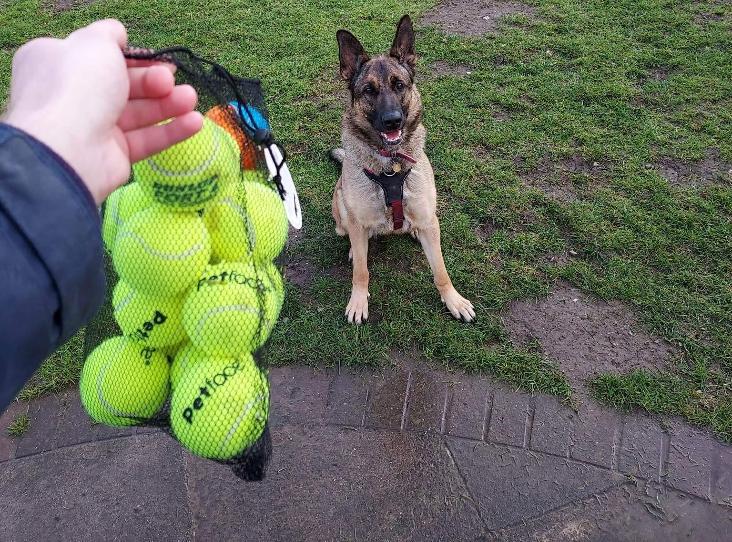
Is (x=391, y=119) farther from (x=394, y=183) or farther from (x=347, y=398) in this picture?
(x=347, y=398)

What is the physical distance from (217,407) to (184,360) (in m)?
0.25

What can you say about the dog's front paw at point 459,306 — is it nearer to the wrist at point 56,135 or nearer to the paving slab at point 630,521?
the paving slab at point 630,521

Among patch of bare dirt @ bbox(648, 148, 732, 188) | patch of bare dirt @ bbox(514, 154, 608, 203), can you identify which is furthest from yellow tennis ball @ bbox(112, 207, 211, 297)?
patch of bare dirt @ bbox(648, 148, 732, 188)

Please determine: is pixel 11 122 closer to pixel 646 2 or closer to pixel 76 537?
pixel 76 537

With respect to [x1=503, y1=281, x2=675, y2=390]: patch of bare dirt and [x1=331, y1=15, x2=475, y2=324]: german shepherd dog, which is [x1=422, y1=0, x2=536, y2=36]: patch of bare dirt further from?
[x1=503, y1=281, x2=675, y2=390]: patch of bare dirt

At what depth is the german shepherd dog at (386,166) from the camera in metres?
3.61

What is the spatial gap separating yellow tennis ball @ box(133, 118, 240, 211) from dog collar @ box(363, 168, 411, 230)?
1.97 m

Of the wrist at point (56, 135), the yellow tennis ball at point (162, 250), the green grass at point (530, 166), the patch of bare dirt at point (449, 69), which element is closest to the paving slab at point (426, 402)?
the green grass at point (530, 166)

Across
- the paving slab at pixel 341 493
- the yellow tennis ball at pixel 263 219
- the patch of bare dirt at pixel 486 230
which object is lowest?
the paving slab at pixel 341 493

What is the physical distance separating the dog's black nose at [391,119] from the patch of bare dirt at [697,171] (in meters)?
2.60

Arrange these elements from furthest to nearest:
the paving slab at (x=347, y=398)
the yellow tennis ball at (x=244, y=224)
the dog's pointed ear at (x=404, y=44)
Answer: the dog's pointed ear at (x=404, y=44), the paving slab at (x=347, y=398), the yellow tennis ball at (x=244, y=224)

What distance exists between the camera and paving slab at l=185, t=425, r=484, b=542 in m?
2.78

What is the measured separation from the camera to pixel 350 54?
3.94 m

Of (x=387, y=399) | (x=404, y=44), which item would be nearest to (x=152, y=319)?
(x=387, y=399)
